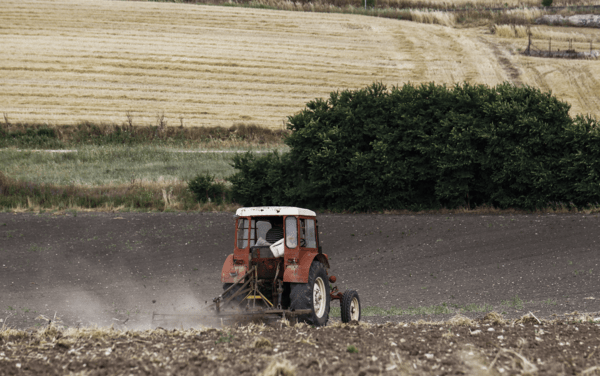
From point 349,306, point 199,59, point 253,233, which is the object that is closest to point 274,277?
point 253,233

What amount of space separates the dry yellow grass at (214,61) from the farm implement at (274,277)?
88.1 ft

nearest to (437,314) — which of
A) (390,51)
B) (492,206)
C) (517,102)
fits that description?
(492,206)

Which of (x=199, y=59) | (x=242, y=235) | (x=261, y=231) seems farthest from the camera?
(x=199, y=59)

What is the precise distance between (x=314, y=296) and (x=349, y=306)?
2.54 ft

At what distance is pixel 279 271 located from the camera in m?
10.5

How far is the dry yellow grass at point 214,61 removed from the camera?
130 feet

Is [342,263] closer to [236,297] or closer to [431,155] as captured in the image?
[431,155]

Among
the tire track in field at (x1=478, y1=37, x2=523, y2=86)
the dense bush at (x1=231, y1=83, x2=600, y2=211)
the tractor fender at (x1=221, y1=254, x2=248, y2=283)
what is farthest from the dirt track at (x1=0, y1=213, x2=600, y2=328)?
the tire track in field at (x1=478, y1=37, x2=523, y2=86)

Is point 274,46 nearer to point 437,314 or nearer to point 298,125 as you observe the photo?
point 298,125

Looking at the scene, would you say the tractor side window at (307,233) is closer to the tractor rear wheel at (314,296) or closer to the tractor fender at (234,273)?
the tractor rear wheel at (314,296)

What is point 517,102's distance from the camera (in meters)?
21.2

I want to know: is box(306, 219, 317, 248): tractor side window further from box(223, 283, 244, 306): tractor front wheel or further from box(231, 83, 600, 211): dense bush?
box(231, 83, 600, 211): dense bush

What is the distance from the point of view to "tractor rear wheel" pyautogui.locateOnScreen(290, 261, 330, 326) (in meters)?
9.88

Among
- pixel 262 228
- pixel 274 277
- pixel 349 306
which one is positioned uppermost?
pixel 262 228
